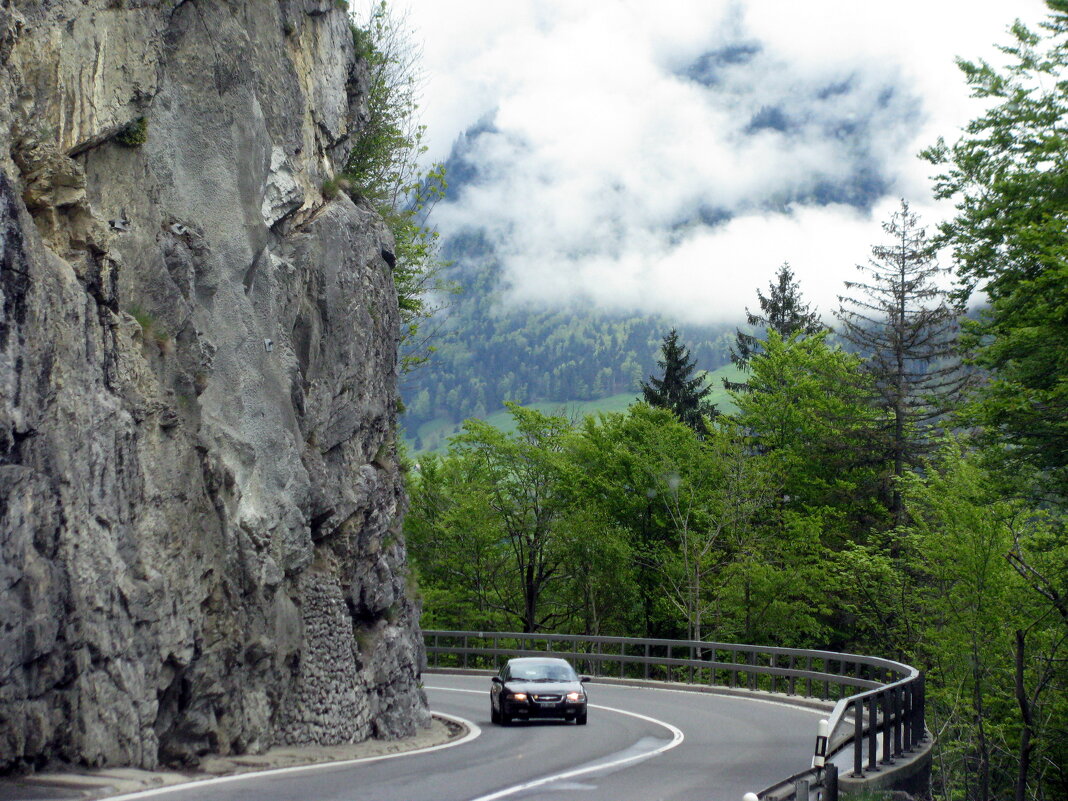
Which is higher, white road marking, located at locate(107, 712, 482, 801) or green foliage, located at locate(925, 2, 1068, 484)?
green foliage, located at locate(925, 2, 1068, 484)

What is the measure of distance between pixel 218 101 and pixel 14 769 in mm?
10812

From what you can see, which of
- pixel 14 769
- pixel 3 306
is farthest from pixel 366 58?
pixel 14 769

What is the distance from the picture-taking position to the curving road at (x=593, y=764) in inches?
467

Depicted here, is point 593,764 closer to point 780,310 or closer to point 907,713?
point 907,713

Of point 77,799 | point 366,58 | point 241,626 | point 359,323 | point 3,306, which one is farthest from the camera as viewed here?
point 366,58

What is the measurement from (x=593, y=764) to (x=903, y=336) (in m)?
32.8

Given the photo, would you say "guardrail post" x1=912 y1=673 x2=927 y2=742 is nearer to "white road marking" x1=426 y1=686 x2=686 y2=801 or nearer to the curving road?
the curving road

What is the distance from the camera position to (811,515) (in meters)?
41.4

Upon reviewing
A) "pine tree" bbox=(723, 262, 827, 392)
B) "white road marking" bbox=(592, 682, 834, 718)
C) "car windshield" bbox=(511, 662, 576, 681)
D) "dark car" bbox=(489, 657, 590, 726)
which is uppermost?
"pine tree" bbox=(723, 262, 827, 392)

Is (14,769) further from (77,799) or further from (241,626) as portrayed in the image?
(241,626)

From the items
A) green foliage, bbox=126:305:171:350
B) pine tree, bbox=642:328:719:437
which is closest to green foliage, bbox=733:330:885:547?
pine tree, bbox=642:328:719:437

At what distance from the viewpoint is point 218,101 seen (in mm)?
17203

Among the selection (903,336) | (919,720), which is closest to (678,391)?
(903,336)

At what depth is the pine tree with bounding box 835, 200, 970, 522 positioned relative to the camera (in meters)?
40.9
